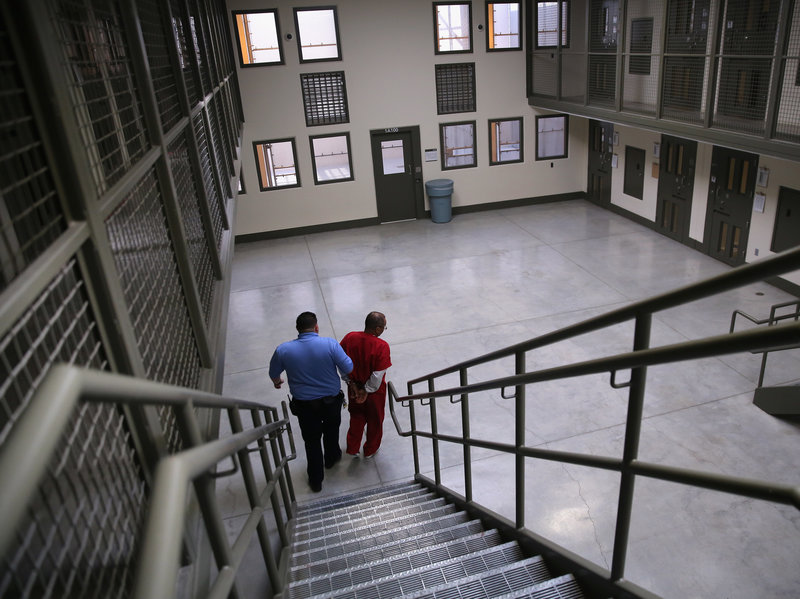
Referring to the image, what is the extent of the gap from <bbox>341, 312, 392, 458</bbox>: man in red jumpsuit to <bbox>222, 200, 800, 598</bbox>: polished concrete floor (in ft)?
0.92

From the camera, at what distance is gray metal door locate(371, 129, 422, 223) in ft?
41.1

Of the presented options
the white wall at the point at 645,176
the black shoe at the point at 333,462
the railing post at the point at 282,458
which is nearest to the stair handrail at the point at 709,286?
the railing post at the point at 282,458

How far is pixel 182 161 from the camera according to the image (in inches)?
124

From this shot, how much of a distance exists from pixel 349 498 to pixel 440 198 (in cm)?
883

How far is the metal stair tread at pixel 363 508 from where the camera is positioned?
14.1 ft

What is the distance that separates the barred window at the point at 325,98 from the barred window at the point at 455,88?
2.10m

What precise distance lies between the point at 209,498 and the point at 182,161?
7.51ft

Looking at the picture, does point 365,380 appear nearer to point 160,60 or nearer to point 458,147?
point 160,60

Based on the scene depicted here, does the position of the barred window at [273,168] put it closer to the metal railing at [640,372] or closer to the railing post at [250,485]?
the metal railing at [640,372]

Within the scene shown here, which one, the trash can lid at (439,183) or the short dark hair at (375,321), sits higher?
the short dark hair at (375,321)

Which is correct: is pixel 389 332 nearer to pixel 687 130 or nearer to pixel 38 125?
pixel 687 130

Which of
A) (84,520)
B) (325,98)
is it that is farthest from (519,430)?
(325,98)

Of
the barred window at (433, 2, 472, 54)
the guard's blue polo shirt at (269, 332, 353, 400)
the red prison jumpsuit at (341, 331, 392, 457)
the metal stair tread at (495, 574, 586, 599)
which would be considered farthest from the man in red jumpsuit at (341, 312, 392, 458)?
the barred window at (433, 2, 472, 54)

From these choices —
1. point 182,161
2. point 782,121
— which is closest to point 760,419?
point 782,121
